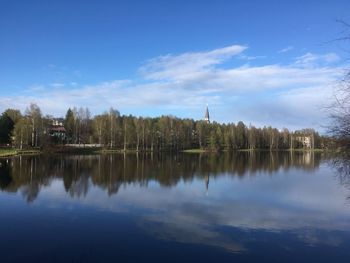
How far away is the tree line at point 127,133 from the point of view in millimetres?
85438

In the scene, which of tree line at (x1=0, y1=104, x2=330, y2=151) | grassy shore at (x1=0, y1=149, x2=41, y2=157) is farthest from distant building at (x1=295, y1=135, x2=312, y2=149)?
grassy shore at (x1=0, y1=149, x2=41, y2=157)

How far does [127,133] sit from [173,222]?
9195 cm

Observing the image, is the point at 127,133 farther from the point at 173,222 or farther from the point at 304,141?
the point at 304,141

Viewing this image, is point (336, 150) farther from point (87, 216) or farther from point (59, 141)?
point (59, 141)

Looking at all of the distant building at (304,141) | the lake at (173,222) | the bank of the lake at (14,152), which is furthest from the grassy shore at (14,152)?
the distant building at (304,141)

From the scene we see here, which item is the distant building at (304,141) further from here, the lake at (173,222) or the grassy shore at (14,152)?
the lake at (173,222)

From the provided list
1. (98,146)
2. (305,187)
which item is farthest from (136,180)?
(98,146)

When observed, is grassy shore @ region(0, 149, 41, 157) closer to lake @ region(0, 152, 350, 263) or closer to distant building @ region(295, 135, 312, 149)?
lake @ region(0, 152, 350, 263)

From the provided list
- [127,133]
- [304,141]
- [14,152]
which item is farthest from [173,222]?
[304,141]

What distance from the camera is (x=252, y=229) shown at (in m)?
17.6

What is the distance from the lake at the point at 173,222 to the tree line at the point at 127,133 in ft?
154

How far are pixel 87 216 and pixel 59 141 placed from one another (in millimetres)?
88001

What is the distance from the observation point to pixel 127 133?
109438mm

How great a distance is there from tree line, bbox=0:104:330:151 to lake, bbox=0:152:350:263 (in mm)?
47063
